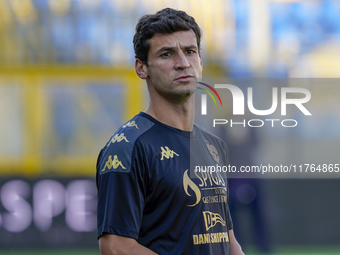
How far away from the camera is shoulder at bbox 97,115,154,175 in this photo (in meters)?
1.05

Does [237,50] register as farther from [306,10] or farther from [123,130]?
[123,130]

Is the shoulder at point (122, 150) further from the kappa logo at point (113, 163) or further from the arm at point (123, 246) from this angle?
the arm at point (123, 246)

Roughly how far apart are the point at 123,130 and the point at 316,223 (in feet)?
8.55

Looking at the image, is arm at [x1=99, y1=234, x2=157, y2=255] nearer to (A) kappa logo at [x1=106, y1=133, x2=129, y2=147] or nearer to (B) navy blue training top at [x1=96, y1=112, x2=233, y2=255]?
(B) navy blue training top at [x1=96, y1=112, x2=233, y2=255]

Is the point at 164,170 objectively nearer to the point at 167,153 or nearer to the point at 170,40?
the point at 167,153

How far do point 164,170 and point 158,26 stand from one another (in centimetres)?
47

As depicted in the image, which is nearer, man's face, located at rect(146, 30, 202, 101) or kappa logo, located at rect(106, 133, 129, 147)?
kappa logo, located at rect(106, 133, 129, 147)

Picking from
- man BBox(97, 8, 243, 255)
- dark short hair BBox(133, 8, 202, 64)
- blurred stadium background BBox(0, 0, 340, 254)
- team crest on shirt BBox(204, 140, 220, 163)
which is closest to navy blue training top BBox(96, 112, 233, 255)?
man BBox(97, 8, 243, 255)

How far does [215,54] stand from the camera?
10.5ft

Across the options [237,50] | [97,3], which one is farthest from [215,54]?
[97,3]

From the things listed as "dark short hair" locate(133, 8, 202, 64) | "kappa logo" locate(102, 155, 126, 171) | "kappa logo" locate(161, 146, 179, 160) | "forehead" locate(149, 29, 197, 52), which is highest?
"dark short hair" locate(133, 8, 202, 64)

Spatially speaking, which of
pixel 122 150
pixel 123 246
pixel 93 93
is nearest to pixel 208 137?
pixel 122 150

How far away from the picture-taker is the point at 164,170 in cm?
A: 110

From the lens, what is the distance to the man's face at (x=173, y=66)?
1.22 metres
